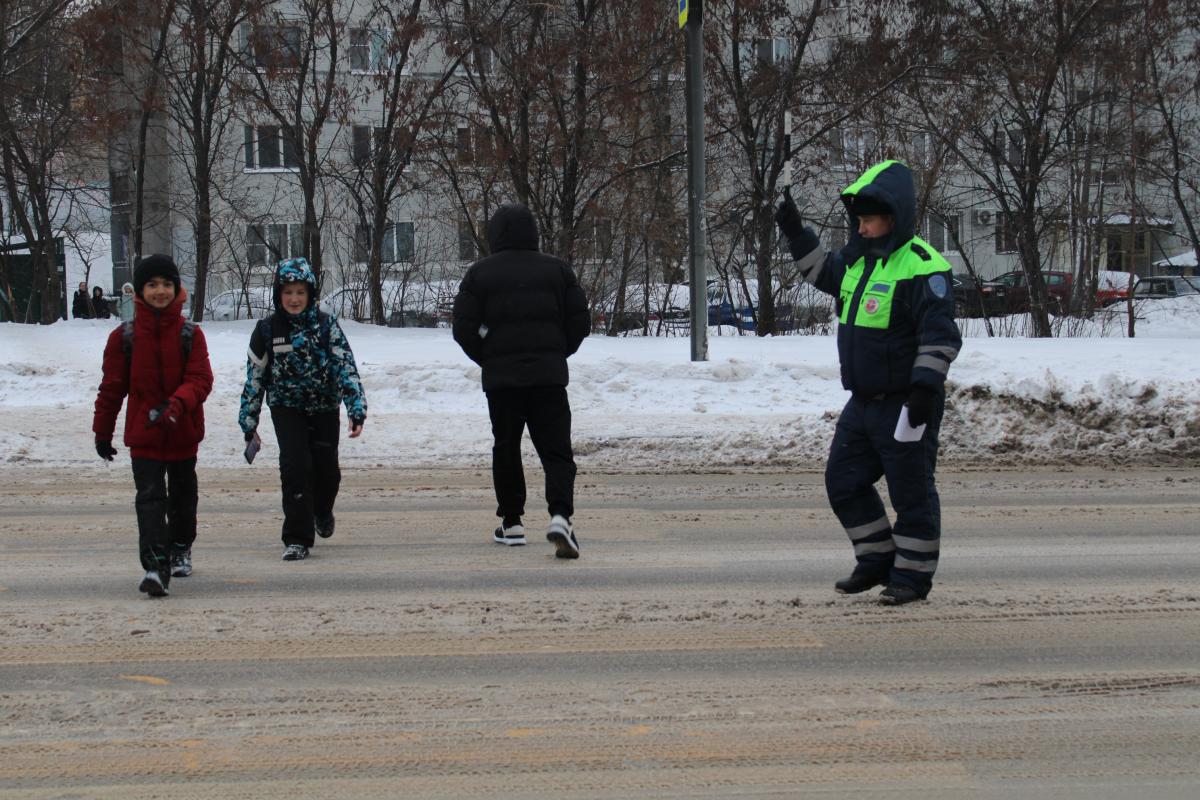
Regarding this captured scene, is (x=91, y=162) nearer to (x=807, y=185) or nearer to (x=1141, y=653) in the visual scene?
(x=807, y=185)

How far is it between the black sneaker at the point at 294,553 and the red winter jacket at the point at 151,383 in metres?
0.99

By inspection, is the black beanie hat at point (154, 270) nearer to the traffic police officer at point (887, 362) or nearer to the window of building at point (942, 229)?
the traffic police officer at point (887, 362)

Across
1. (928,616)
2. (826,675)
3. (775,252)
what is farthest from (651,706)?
(775,252)

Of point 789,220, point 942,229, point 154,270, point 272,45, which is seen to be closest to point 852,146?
point 272,45

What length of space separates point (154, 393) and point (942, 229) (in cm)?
3654

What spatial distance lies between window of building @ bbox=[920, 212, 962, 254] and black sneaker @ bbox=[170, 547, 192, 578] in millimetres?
19890

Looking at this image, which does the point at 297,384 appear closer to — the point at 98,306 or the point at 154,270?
the point at 154,270

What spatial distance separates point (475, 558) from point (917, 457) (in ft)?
8.41

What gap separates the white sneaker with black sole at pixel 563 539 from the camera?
709cm

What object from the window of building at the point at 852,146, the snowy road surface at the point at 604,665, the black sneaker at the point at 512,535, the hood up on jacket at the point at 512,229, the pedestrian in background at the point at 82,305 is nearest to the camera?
the snowy road surface at the point at 604,665

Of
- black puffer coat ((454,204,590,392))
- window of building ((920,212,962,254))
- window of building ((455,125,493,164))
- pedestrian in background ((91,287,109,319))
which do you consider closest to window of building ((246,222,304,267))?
pedestrian in background ((91,287,109,319))

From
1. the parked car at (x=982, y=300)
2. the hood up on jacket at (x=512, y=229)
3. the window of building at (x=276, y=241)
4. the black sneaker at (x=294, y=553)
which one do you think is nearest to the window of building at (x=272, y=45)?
the window of building at (x=276, y=241)

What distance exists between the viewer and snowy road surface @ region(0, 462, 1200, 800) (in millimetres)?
4027

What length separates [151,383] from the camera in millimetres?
6332
